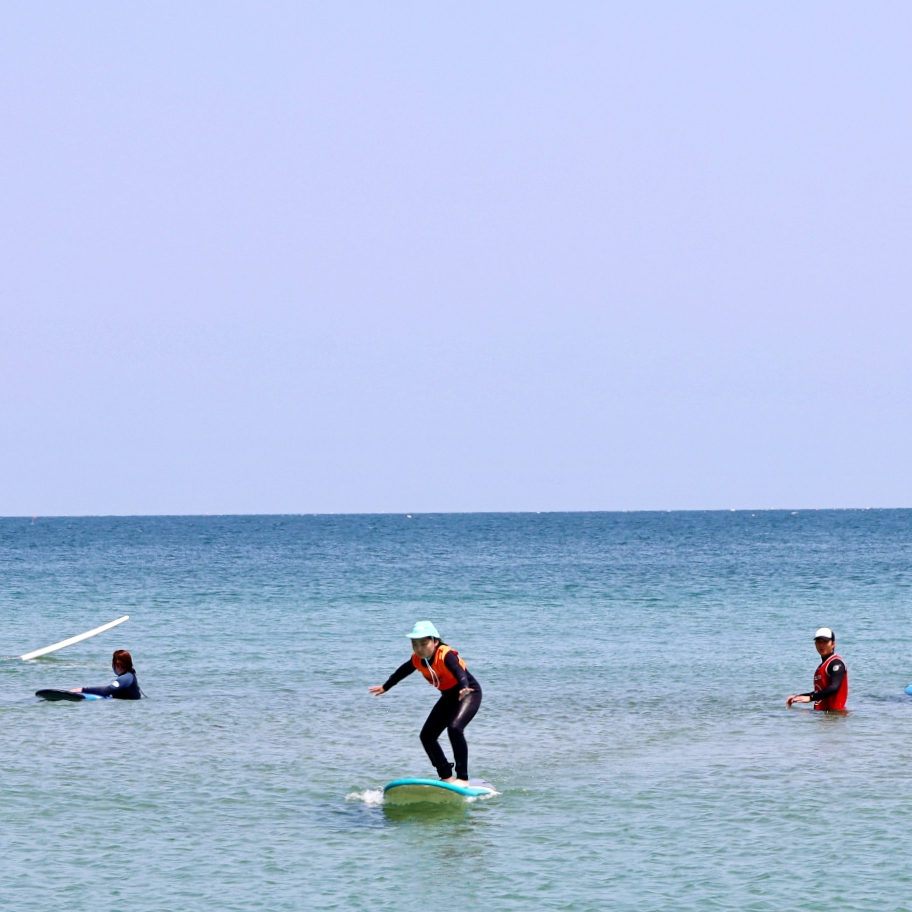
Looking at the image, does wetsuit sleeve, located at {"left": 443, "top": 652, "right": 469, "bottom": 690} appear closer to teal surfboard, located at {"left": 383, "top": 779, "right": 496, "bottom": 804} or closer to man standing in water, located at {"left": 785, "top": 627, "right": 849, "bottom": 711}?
teal surfboard, located at {"left": 383, "top": 779, "right": 496, "bottom": 804}

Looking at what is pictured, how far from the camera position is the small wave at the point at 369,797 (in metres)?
18.2

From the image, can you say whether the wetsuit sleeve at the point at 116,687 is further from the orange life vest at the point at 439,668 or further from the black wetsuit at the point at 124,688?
the orange life vest at the point at 439,668

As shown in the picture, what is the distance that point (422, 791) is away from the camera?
17.7m

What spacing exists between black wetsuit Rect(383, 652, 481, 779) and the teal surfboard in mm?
348

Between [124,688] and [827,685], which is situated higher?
[827,685]

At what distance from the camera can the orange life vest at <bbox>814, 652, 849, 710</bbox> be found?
2478 centimetres

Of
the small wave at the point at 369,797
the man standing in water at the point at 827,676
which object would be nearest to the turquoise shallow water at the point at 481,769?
the small wave at the point at 369,797

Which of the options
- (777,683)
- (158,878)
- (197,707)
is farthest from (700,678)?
(158,878)

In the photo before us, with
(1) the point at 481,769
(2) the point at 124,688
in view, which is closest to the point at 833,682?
(1) the point at 481,769

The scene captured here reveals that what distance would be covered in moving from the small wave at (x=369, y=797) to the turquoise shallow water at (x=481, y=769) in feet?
0.18

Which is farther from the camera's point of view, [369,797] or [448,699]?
[369,797]

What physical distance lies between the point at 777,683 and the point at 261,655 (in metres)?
14.0

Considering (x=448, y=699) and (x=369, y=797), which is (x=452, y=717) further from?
(x=369, y=797)

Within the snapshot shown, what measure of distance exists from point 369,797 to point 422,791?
1.04 m
